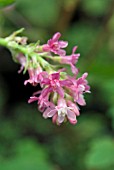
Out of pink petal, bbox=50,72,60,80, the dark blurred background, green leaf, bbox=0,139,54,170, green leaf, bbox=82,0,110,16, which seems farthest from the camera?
green leaf, bbox=82,0,110,16

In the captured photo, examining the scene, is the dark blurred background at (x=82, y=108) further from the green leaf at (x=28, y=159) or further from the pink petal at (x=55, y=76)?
the pink petal at (x=55, y=76)

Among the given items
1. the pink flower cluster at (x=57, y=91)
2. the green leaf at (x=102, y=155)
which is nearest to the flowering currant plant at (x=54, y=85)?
the pink flower cluster at (x=57, y=91)

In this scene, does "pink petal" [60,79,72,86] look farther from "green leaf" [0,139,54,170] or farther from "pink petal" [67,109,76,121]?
"green leaf" [0,139,54,170]

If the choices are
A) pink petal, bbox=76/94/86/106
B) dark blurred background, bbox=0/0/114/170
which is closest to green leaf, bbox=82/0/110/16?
dark blurred background, bbox=0/0/114/170

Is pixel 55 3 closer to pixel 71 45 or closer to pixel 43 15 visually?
pixel 43 15

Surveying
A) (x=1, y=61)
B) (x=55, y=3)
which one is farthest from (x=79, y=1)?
(x=1, y=61)

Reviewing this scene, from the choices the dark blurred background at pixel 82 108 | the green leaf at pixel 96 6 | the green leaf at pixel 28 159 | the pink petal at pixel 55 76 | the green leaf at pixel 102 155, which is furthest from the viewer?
the green leaf at pixel 96 6

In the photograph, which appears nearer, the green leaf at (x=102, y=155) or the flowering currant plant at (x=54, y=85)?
the flowering currant plant at (x=54, y=85)
